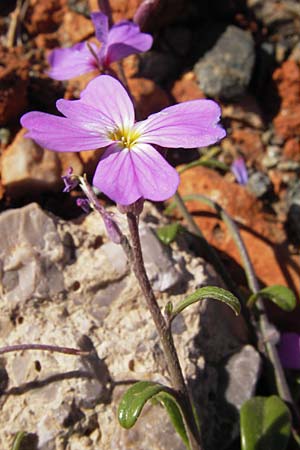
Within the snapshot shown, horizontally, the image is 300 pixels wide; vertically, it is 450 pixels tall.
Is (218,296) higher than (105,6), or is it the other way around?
(105,6)

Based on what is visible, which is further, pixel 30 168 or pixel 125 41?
pixel 30 168

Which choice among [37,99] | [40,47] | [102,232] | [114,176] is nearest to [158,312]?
[114,176]

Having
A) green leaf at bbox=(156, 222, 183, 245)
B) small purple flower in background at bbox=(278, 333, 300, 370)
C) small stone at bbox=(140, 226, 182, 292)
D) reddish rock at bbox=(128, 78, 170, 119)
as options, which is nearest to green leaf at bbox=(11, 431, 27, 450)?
small stone at bbox=(140, 226, 182, 292)

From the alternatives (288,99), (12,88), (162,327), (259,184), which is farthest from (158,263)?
(288,99)

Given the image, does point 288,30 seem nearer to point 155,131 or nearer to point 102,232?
point 102,232

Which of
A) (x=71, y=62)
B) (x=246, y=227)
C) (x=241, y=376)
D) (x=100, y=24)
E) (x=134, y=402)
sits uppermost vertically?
(x=100, y=24)

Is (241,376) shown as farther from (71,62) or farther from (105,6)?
(105,6)
